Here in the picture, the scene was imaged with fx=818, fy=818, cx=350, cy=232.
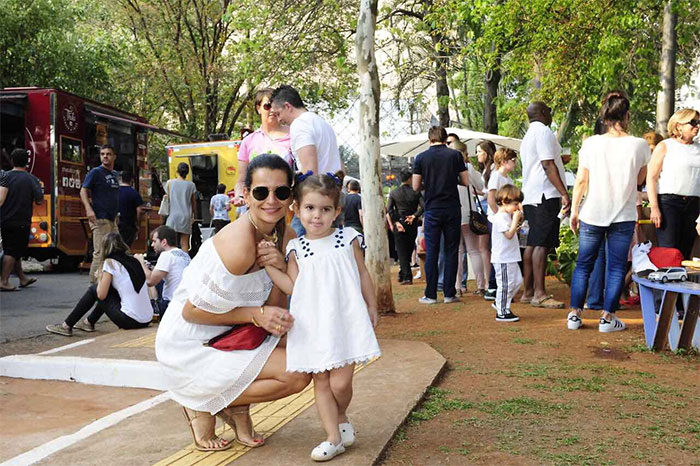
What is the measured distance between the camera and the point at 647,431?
407 centimetres

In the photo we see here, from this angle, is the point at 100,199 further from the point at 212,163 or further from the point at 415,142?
the point at 212,163

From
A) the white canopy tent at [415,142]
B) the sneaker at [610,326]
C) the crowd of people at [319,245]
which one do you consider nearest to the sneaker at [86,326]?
the crowd of people at [319,245]

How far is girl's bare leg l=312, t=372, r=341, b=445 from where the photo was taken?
3506 mm

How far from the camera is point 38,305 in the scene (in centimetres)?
1008

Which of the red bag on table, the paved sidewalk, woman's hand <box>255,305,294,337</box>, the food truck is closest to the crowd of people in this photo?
woman's hand <box>255,305,294,337</box>

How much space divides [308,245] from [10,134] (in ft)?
40.9

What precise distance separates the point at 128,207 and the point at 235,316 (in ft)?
28.5

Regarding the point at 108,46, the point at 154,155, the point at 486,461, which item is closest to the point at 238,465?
the point at 486,461

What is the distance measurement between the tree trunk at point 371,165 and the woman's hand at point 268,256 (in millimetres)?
4825

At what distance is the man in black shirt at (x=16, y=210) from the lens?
11.0 metres

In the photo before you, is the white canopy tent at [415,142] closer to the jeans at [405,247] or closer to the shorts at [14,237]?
the jeans at [405,247]

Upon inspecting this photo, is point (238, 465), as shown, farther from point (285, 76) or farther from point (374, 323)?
point (285, 76)

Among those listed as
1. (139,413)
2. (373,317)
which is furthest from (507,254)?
(373,317)

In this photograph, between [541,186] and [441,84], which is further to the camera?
[441,84]
